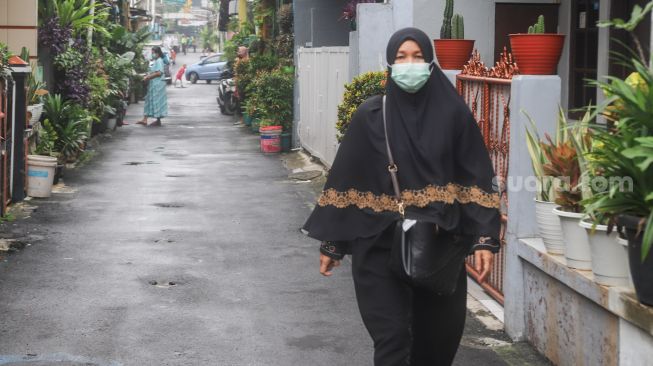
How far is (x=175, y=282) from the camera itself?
888 centimetres

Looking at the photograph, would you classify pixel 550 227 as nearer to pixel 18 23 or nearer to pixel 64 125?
pixel 64 125

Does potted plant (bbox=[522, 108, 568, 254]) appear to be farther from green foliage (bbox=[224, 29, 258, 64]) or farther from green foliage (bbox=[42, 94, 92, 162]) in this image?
green foliage (bbox=[224, 29, 258, 64])

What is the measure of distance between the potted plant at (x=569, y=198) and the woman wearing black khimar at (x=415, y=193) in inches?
41.9

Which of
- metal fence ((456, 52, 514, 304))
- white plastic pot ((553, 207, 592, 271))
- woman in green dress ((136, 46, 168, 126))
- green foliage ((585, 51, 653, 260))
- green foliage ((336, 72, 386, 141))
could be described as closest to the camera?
green foliage ((585, 51, 653, 260))

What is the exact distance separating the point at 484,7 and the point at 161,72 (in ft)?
52.4

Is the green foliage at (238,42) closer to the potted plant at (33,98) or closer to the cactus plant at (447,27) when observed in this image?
the potted plant at (33,98)

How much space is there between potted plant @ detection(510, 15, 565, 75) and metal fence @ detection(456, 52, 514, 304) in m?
0.48

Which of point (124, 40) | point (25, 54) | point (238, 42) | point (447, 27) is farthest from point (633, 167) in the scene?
point (238, 42)

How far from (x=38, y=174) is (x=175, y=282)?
5566mm

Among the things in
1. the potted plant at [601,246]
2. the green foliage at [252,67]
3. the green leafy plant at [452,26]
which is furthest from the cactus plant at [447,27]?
the green foliage at [252,67]

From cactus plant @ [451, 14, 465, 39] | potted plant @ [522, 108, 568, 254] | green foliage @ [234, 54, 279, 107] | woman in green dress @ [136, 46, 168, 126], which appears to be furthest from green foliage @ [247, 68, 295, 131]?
potted plant @ [522, 108, 568, 254]

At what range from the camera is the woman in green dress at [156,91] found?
26.9 m

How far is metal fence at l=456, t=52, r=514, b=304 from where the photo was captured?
755 cm

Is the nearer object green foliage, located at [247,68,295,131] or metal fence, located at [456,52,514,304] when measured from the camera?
metal fence, located at [456,52,514,304]
